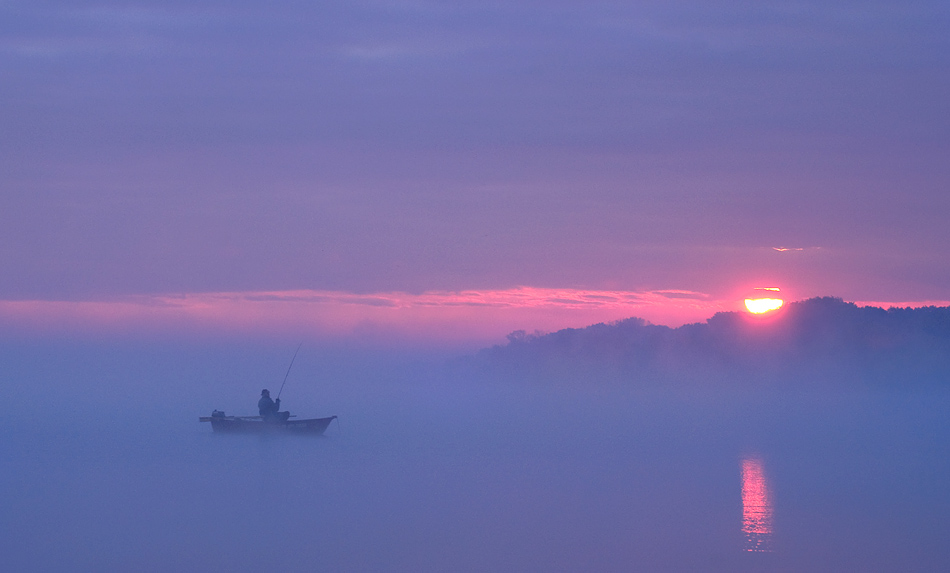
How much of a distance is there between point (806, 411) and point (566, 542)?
5906 centimetres

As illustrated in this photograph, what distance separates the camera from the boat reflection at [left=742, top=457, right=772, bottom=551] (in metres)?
15.6

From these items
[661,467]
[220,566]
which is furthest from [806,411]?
[220,566]

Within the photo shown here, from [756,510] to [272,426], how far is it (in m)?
15.4

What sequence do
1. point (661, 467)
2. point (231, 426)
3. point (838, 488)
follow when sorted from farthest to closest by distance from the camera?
1. point (231, 426)
2. point (661, 467)
3. point (838, 488)

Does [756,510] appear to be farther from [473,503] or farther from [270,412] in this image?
[270,412]

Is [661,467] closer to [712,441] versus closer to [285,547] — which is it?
[712,441]

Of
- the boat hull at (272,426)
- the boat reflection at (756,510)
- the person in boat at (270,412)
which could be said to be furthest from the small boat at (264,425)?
the boat reflection at (756,510)

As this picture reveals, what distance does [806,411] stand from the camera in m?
69.2

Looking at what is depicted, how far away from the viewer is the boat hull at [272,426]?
2855 centimetres

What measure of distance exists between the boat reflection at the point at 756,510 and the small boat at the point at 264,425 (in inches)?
507

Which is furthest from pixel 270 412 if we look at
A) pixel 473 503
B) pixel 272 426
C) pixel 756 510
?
pixel 756 510

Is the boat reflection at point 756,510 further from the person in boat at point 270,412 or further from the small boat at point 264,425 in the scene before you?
the person in boat at point 270,412

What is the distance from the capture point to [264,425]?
2833cm

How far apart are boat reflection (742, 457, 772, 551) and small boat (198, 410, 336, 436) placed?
12.9 meters
